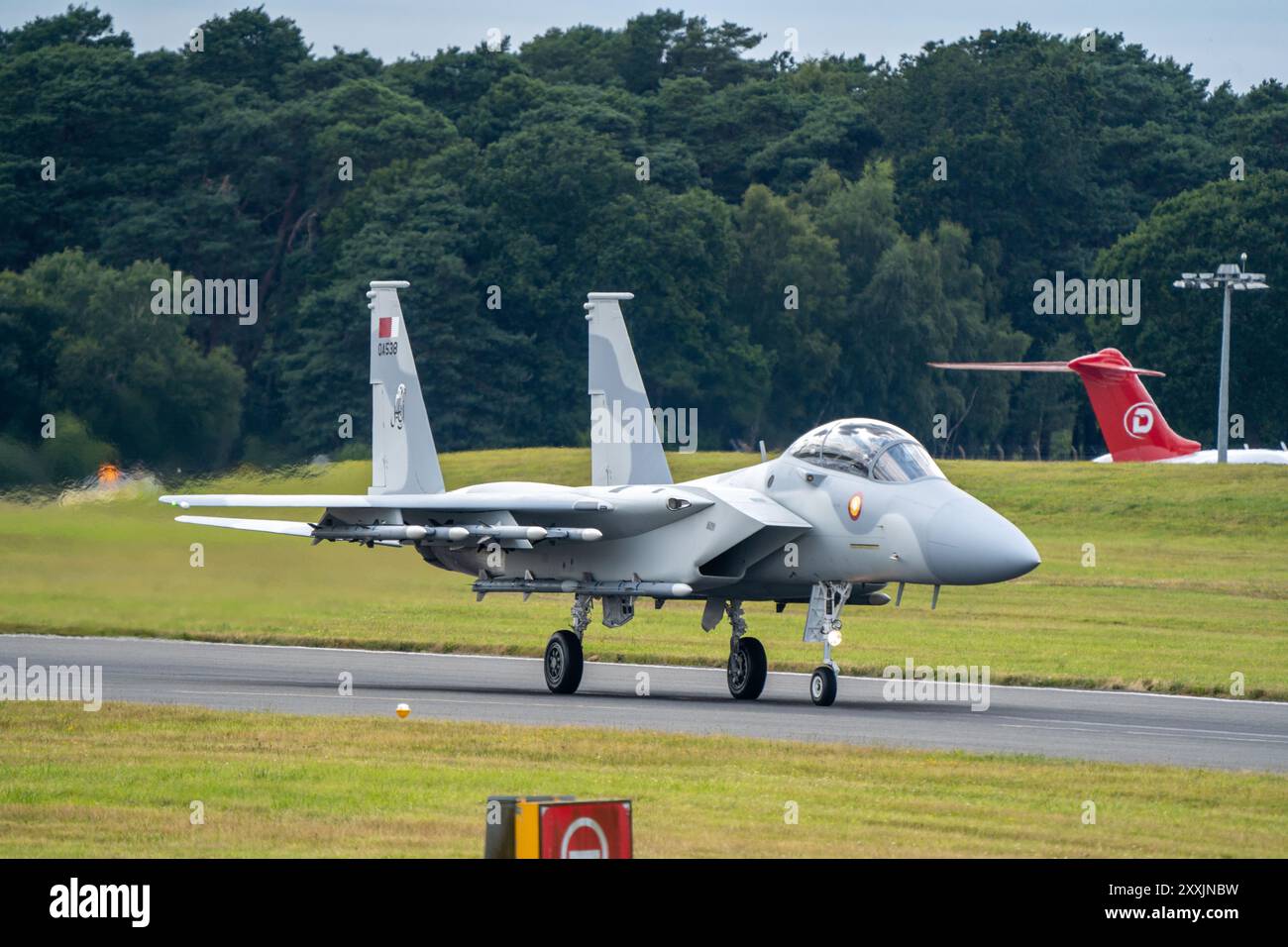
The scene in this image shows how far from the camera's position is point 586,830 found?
A: 10.1m

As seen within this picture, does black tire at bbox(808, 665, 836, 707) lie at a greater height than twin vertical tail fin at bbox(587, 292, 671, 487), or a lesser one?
lesser

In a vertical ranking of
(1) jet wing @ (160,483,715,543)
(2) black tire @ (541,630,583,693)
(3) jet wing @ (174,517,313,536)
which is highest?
(1) jet wing @ (160,483,715,543)

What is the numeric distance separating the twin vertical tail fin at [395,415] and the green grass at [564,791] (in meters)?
6.59

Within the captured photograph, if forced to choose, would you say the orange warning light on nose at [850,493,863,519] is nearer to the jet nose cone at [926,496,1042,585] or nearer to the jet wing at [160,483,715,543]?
the jet nose cone at [926,496,1042,585]

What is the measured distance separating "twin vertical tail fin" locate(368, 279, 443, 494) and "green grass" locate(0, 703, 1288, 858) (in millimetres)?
6592

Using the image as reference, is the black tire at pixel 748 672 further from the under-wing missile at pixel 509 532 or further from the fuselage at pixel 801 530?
the under-wing missile at pixel 509 532

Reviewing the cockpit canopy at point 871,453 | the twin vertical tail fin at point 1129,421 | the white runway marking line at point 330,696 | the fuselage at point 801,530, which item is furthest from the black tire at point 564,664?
the twin vertical tail fin at point 1129,421

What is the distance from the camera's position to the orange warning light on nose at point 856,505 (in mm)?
20578

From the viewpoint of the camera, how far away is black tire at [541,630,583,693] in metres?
22.8

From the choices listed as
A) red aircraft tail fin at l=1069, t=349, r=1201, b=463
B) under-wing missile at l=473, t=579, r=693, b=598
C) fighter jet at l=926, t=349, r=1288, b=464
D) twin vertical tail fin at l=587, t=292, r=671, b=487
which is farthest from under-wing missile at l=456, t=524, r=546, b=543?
red aircraft tail fin at l=1069, t=349, r=1201, b=463

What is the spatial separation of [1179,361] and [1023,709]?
55260mm

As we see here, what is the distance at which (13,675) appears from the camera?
922 inches
